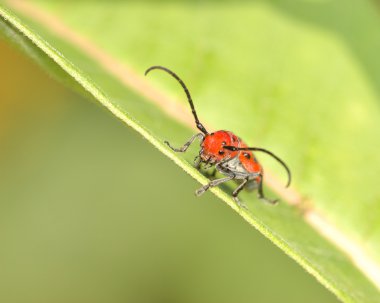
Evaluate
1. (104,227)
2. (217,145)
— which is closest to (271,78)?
(217,145)

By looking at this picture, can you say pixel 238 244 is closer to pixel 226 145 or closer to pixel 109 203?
pixel 109 203

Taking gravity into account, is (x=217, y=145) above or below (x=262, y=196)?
above

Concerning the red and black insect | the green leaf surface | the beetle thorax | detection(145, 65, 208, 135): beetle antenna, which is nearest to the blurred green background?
the red and black insect

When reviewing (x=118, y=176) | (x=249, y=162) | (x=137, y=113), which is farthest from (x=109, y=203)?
(x=137, y=113)

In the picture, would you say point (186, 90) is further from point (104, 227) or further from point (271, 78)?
point (104, 227)

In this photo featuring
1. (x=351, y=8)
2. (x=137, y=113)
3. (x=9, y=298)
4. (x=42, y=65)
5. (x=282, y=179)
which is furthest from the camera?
(x=9, y=298)

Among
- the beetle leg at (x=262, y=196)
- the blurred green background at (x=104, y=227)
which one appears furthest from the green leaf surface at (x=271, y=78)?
the blurred green background at (x=104, y=227)
